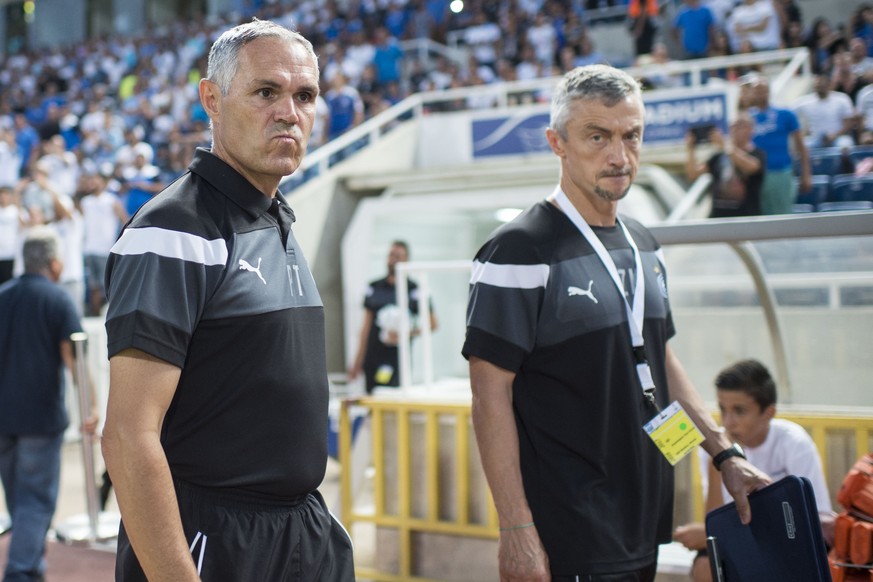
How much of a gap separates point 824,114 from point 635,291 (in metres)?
8.87

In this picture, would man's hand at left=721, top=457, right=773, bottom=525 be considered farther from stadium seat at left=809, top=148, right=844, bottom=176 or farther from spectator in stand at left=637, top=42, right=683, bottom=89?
spectator in stand at left=637, top=42, right=683, bottom=89

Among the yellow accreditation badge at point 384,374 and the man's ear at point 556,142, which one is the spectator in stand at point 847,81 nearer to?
the yellow accreditation badge at point 384,374

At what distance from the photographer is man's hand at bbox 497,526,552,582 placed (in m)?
2.51

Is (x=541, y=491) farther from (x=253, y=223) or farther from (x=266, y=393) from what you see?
(x=253, y=223)

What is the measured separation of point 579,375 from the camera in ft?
8.61

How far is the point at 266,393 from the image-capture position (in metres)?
2.08

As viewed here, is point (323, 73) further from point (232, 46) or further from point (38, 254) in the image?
point (232, 46)

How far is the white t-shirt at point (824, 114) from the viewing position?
1056 cm

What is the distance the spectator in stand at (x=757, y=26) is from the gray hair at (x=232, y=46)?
1221 cm

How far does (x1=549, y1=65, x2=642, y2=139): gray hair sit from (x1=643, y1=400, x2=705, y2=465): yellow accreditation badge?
0.79 m

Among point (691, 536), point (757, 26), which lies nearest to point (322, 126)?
point (757, 26)

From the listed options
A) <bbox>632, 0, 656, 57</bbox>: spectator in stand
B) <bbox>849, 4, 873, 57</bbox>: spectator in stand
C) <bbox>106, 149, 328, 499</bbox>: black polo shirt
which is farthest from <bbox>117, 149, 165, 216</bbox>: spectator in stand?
<bbox>106, 149, 328, 499</bbox>: black polo shirt

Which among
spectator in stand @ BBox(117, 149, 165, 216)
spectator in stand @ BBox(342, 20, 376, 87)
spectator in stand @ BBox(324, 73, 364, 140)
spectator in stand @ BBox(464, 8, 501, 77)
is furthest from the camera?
spectator in stand @ BBox(342, 20, 376, 87)

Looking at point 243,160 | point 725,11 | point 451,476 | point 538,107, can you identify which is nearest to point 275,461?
point 243,160
